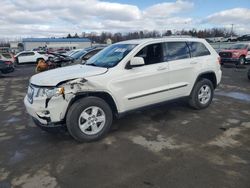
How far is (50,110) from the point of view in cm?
408

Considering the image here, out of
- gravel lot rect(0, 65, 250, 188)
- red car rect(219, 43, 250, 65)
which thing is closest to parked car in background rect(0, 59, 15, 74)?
gravel lot rect(0, 65, 250, 188)

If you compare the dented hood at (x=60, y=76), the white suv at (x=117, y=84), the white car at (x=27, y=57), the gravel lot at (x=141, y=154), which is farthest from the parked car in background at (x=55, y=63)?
the white car at (x=27, y=57)

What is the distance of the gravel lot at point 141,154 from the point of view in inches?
127

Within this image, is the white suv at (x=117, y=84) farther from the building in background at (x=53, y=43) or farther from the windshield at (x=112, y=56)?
the building in background at (x=53, y=43)

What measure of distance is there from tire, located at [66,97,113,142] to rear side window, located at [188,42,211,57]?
2686 millimetres

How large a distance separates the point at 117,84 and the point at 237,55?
15910 mm

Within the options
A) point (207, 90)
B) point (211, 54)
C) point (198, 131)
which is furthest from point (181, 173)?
point (211, 54)

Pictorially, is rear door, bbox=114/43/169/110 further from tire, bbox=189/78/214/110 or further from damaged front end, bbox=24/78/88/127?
tire, bbox=189/78/214/110

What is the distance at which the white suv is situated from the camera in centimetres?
417

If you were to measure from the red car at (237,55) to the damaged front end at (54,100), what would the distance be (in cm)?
1634

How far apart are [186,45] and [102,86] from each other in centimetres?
258

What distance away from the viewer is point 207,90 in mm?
6254

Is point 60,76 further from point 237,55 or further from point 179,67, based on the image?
point 237,55

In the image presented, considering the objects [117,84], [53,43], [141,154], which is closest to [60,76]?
[117,84]
